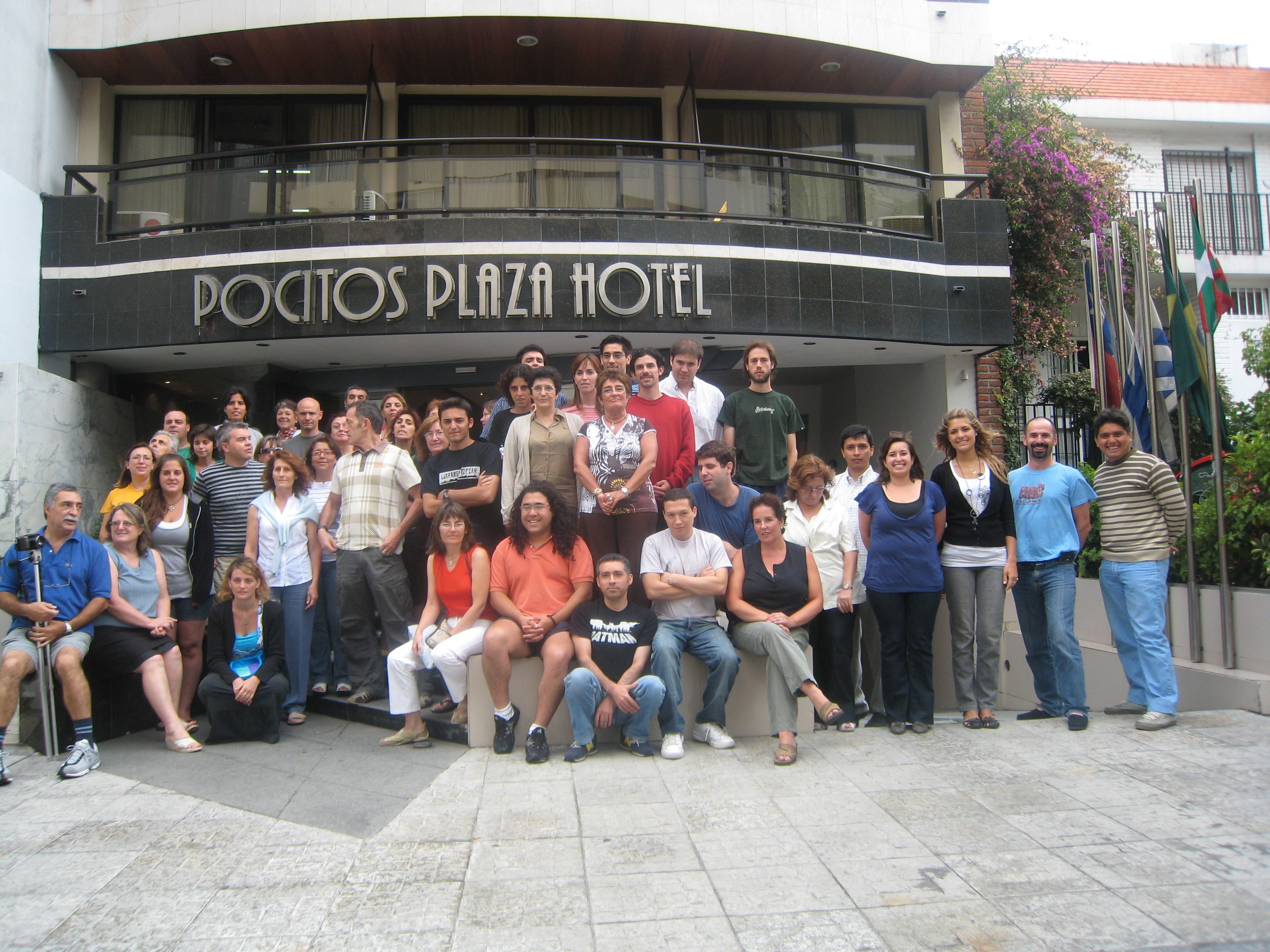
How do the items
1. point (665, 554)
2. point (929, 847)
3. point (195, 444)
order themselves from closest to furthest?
point (929, 847) → point (665, 554) → point (195, 444)

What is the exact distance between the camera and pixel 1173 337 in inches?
272

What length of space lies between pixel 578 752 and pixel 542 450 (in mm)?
2141

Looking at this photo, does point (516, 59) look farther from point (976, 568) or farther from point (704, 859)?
point (704, 859)

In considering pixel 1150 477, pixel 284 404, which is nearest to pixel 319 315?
pixel 284 404

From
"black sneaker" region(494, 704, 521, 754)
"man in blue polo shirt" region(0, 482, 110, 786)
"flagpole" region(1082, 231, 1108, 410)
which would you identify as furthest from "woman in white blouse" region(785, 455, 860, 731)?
"man in blue polo shirt" region(0, 482, 110, 786)

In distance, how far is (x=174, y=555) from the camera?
659 cm

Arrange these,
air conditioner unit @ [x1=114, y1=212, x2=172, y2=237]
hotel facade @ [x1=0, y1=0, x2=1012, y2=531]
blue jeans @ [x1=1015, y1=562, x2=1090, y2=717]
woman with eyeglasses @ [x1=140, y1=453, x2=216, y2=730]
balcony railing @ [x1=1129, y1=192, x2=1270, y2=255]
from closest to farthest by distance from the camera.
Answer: blue jeans @ [x1=1015, y1=562, x2=1090, y2=717] → woman with eyeglasses @ [x1=140, y1=453, x2=216, y2=730] → hotel facade @ [x1=0, y1=0, x2=1012, y2=531] → air conditioner unit @ [x1=114, y1=212, x2=172, y2=237] → balcony railing @ [x1=1129, y1=192, x2=1270, y2=255]

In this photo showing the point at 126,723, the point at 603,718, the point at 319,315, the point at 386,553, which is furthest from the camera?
the point at 319,315

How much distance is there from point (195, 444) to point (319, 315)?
2.99m

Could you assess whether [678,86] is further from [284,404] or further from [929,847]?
[929,847]

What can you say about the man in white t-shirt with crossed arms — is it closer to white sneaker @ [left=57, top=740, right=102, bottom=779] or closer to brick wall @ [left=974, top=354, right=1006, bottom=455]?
white sneaker @ [left=57, top=740, right=102, bottom=779]

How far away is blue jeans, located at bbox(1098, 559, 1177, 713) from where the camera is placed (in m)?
5.76

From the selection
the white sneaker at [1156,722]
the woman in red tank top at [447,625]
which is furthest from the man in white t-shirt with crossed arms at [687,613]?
the white sneaker at [1156,722]

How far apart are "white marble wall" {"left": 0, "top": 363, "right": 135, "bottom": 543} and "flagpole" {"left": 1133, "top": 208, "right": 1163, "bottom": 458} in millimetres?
10690
